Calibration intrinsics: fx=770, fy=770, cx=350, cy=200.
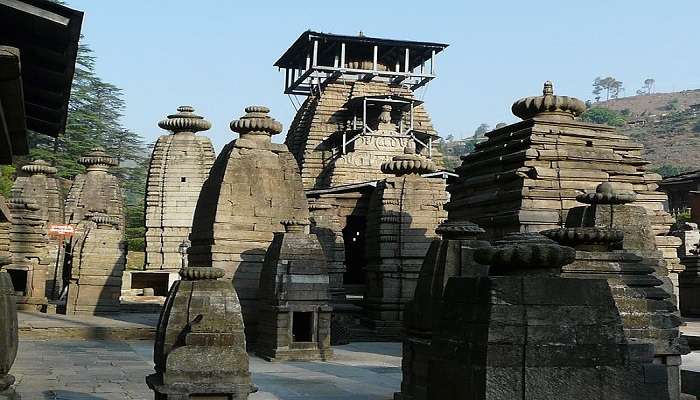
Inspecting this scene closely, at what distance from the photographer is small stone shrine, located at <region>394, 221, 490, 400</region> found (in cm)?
860

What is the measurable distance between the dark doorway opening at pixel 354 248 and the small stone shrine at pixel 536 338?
25.9 m

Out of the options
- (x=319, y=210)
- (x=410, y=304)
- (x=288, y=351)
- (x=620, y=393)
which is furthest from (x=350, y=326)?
(x=620, y=393)

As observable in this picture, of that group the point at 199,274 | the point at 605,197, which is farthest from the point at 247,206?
the point at 605,197

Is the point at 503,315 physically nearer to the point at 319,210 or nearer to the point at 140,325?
the point at 140,325

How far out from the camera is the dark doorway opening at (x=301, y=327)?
16.1 metres

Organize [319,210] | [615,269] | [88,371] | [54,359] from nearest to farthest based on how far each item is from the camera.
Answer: [615,269]
[88,371]
[54,359]
[319,210]

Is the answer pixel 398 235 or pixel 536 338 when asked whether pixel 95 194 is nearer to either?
pixel 398 235

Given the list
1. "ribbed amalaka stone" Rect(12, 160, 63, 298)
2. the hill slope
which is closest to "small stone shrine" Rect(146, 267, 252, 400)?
"ribbed amalaka stone" Rect(12, 160, 63, 298)

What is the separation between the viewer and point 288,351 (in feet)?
50.3

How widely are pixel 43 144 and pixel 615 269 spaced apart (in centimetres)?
5298

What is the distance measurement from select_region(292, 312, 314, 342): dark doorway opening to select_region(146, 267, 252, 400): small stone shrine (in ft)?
26.4

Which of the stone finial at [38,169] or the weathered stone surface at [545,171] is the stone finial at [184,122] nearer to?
the stone finial at [38,169]

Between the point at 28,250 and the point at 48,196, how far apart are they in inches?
195

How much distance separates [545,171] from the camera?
13.6 m
